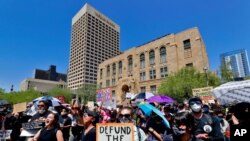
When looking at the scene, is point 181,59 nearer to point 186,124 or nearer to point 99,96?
point 99,96

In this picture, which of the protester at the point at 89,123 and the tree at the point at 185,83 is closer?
the protester at the point at 89,123

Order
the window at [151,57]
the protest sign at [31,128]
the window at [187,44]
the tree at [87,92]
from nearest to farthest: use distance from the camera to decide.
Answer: the protest sign at [31,128]
the window at [187,44]
the window at [151,57]
the tree at [87,92]

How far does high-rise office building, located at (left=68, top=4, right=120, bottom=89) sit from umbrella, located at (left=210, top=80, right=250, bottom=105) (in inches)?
4540

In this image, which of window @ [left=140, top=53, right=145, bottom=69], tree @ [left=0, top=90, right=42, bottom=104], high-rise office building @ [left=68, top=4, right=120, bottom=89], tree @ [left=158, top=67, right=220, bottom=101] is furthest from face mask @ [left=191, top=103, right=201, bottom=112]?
high-rise office building @ [left=68, top=4, right=120, bottom=89]

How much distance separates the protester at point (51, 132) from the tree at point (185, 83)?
25969 millimetres

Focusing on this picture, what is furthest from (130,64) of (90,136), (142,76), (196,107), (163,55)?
(90,136)

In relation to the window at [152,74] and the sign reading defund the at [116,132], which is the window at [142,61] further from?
the sign reading defund the at [116,132]

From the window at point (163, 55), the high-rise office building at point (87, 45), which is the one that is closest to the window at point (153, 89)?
the window at point (163, 55)

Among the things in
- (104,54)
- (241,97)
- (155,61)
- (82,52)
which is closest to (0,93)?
(155,61)

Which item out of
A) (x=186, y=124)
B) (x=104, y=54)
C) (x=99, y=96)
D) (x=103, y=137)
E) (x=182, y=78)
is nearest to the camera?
(x=103, y=137)

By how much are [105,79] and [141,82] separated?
46.8 ft

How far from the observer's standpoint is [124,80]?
48.8 metres

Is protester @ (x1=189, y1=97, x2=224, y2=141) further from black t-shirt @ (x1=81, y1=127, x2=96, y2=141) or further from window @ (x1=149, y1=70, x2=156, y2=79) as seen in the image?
window @ (x1=149, y1=70, x2=156, y2=79)

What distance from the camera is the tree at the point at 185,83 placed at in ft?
93.7
